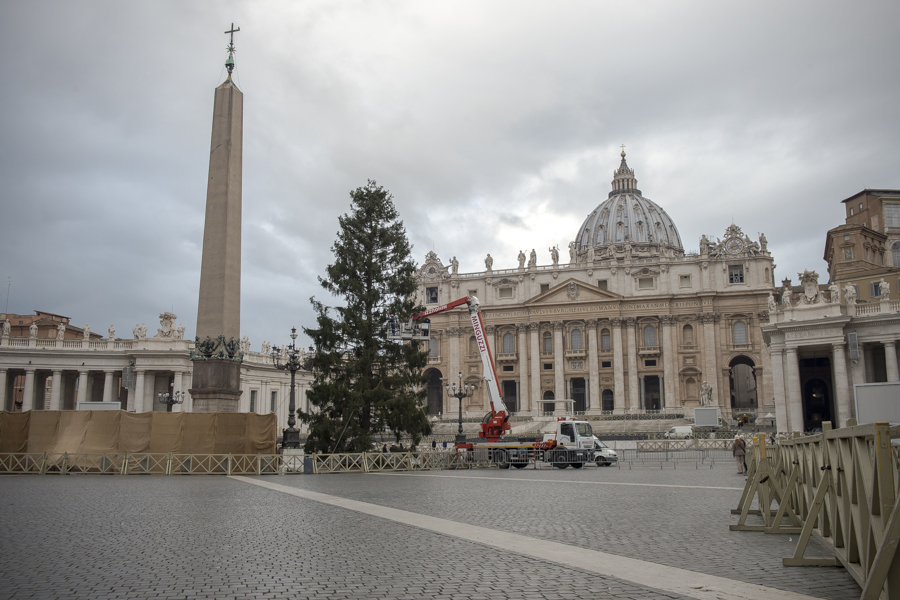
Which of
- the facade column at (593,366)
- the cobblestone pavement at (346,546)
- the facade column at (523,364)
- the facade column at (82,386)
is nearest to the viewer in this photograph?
the cobblestone pavement at (346,546)

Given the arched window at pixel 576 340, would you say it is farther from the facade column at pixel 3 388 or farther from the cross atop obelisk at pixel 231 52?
the cross atop obelisk at pixel 231 52

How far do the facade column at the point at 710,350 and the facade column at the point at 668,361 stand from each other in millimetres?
3092

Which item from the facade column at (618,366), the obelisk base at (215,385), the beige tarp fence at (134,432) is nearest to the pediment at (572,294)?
the facade column at (618,366)

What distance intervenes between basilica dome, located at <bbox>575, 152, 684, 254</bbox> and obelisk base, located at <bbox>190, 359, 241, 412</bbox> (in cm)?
9209

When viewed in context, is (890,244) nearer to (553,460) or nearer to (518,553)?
(553,460)

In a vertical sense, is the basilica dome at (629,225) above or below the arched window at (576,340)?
above

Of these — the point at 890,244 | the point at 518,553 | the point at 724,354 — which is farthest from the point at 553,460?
the point at 724,354

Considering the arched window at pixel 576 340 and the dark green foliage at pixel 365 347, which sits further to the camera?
the arched window at pixel 576 340

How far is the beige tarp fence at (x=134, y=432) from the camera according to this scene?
23.5m

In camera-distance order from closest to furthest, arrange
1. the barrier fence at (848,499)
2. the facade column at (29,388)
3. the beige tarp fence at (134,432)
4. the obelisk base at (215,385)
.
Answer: the barrier fence at (848,499) < the obelisk base at (215,385) < the beige tarp fence at (134,432) < the facade column at (29,388)

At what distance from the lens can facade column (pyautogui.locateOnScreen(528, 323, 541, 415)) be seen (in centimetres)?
7938

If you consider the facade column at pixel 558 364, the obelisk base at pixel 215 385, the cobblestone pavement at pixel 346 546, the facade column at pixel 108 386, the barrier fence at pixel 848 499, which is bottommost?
the cobblestone pavement at pixel 346 546

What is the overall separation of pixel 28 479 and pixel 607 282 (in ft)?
218

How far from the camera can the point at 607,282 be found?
263ft
